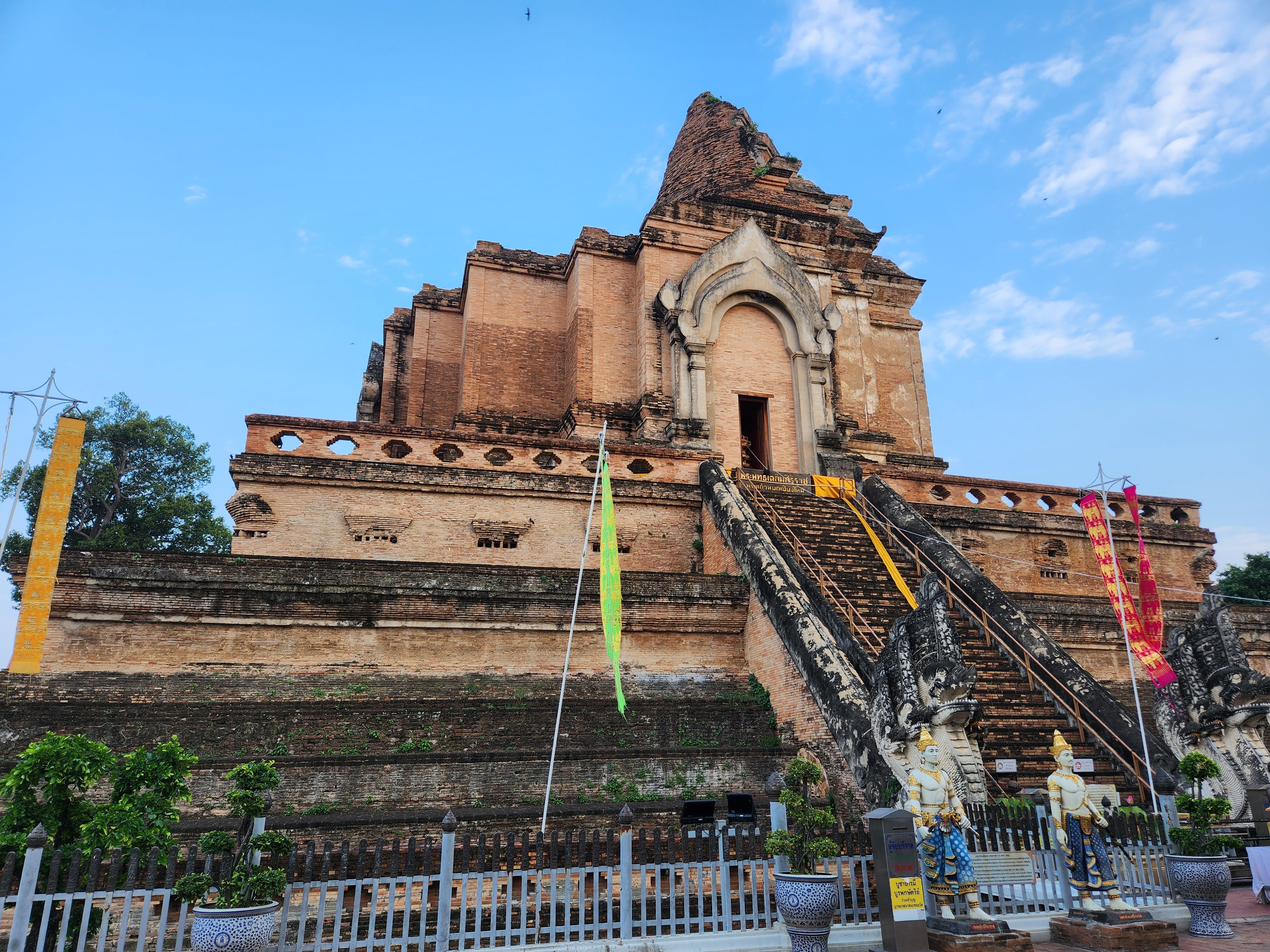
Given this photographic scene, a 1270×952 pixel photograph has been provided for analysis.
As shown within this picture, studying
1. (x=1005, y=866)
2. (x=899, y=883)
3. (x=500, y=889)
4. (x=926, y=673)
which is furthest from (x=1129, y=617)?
(x=500, y=889)

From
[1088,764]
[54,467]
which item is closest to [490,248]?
[54,467]

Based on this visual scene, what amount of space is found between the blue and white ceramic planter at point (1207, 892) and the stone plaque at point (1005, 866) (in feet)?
4.23

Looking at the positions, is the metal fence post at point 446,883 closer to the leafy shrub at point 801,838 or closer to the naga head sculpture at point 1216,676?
the leafy shrub at point 801,838

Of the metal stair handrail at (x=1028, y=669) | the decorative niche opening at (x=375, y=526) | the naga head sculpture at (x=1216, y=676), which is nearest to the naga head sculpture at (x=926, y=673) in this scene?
the metal stair handrail at (x=1028, y=669)

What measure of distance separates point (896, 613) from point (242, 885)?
9.11 meters

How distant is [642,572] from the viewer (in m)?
12.8

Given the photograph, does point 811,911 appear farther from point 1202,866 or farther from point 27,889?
point 27,889

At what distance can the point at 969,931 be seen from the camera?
21.4ft

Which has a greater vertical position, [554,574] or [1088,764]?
[554,574]

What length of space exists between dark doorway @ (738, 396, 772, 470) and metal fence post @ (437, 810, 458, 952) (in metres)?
13.2

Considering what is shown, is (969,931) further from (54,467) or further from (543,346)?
(543,346)

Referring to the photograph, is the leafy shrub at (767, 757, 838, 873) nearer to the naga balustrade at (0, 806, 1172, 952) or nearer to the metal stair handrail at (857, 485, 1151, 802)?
the naga balustrade at (0, 806, 1172, 952)

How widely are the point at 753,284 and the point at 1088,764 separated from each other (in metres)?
12.4

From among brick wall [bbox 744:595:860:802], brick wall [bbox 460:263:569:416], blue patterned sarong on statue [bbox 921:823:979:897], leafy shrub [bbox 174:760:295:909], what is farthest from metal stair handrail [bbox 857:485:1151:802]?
brick wall [bbox 460:263:569:416]
